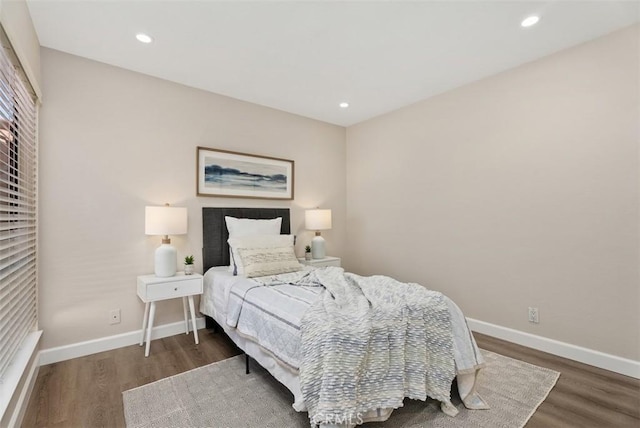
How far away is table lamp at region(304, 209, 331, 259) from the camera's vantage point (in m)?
4.12

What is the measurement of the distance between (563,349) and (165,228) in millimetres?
3709

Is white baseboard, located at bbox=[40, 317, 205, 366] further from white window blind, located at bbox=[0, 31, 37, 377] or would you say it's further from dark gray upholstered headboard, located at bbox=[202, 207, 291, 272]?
dark gray upholstered headboard, located at bbox=[202, 207, 291, 272]

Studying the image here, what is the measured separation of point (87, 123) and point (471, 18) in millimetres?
3323

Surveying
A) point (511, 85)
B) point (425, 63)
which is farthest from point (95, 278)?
point (511, 85)

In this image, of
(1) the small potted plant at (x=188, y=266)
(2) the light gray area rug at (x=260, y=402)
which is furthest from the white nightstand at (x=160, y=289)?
(2) the light gray area rug at (x=260, y=402)

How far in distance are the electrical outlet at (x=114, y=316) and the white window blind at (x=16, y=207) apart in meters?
0.53

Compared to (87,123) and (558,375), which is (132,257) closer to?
(87,123)

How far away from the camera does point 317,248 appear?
4160mm

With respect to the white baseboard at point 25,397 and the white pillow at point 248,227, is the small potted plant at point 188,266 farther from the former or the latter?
the white baseboard at point 25,397

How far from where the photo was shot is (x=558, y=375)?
236 cm

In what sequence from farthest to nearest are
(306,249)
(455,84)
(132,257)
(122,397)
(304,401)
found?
(306,249), (455,84), (132,257), (122,397), (304,401)

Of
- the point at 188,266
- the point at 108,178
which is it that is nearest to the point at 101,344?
the point at 188,266

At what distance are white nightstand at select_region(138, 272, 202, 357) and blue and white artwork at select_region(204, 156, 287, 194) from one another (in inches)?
43.9

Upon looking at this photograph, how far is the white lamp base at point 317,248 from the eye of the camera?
4152 millimetres
